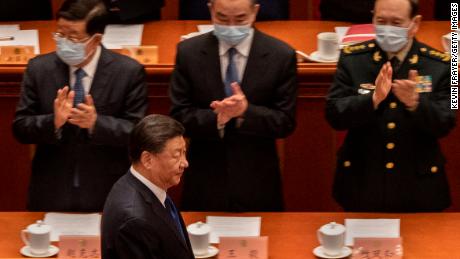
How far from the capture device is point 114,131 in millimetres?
4008

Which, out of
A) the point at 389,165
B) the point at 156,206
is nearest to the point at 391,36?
the point at 389,165

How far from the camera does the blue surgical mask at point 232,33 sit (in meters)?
4.10

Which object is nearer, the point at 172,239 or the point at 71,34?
the point at 172,239

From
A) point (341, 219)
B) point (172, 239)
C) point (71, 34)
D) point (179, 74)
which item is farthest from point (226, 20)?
point (172, 239)

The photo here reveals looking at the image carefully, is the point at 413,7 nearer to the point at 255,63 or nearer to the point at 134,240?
the point at 255,63

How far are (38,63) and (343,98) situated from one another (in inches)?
45.9

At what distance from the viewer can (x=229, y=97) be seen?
159 inches

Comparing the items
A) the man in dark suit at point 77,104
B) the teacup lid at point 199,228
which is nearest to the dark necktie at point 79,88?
the man in dark suit at point 77,104

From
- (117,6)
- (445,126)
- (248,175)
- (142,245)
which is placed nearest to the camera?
(142,245)

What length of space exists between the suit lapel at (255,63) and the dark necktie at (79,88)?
23.9 inches

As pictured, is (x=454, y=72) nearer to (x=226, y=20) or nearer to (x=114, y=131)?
(x=226, y=20)

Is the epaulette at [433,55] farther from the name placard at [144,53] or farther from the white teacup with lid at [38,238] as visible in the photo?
the white teacup with lid at [38,238]

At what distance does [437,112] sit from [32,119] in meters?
1.48

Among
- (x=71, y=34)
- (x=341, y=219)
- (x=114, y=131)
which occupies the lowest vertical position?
(x=341, y=219)
